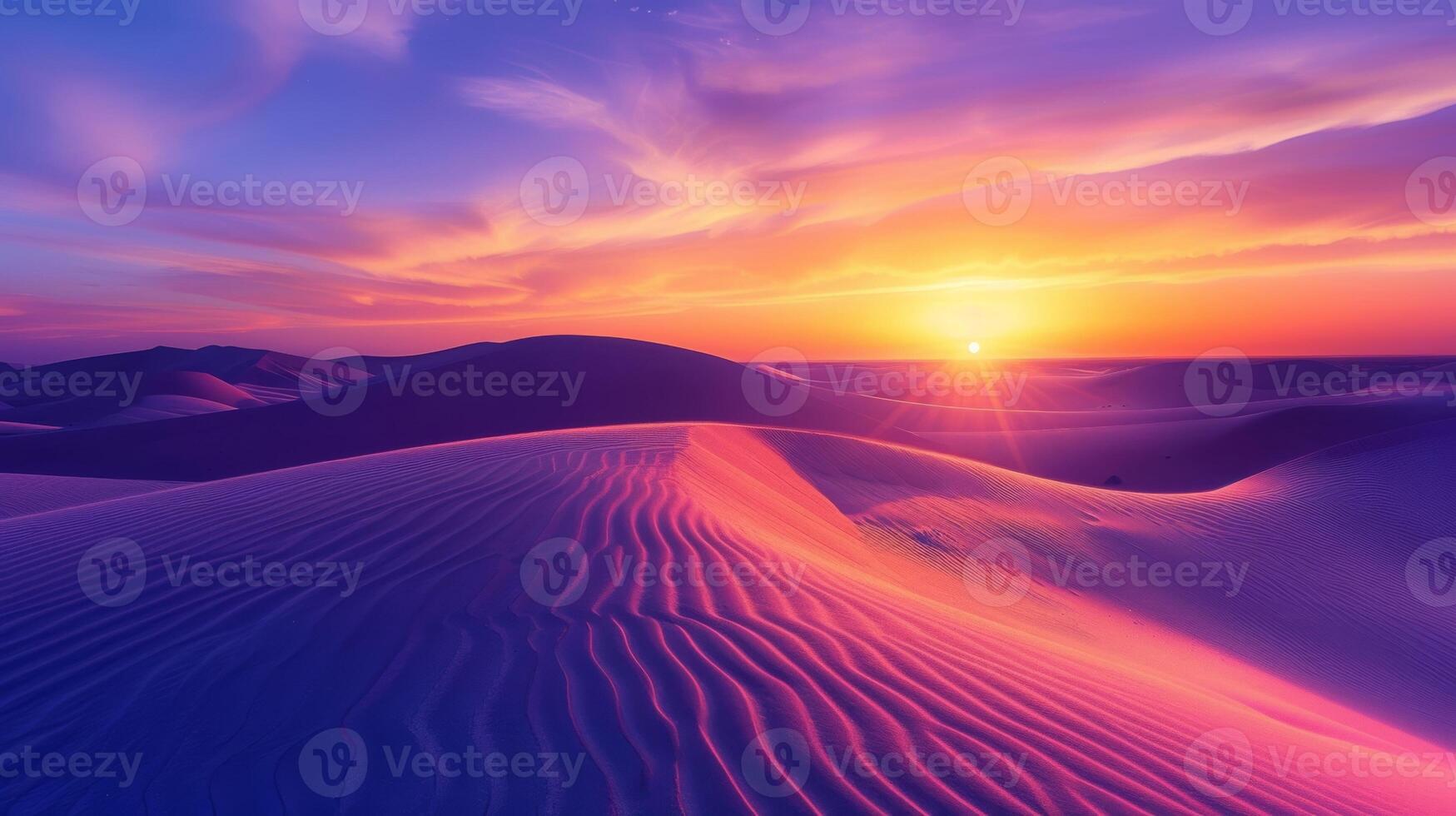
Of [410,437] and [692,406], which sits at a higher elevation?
[692,406]

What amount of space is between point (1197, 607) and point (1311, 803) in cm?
762

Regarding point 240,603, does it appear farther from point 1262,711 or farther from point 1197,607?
point 1197,607

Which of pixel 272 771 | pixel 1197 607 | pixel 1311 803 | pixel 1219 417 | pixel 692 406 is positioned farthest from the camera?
pixel 1219 417

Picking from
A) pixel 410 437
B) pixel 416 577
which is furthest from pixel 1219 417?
pixel 416 577

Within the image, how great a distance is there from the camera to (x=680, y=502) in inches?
286

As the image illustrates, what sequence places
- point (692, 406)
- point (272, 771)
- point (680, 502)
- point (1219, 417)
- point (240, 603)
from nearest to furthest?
point (272, 771) < point (240, 603) < point (680, 502) < point (692, 406) < point (1219, 417)
